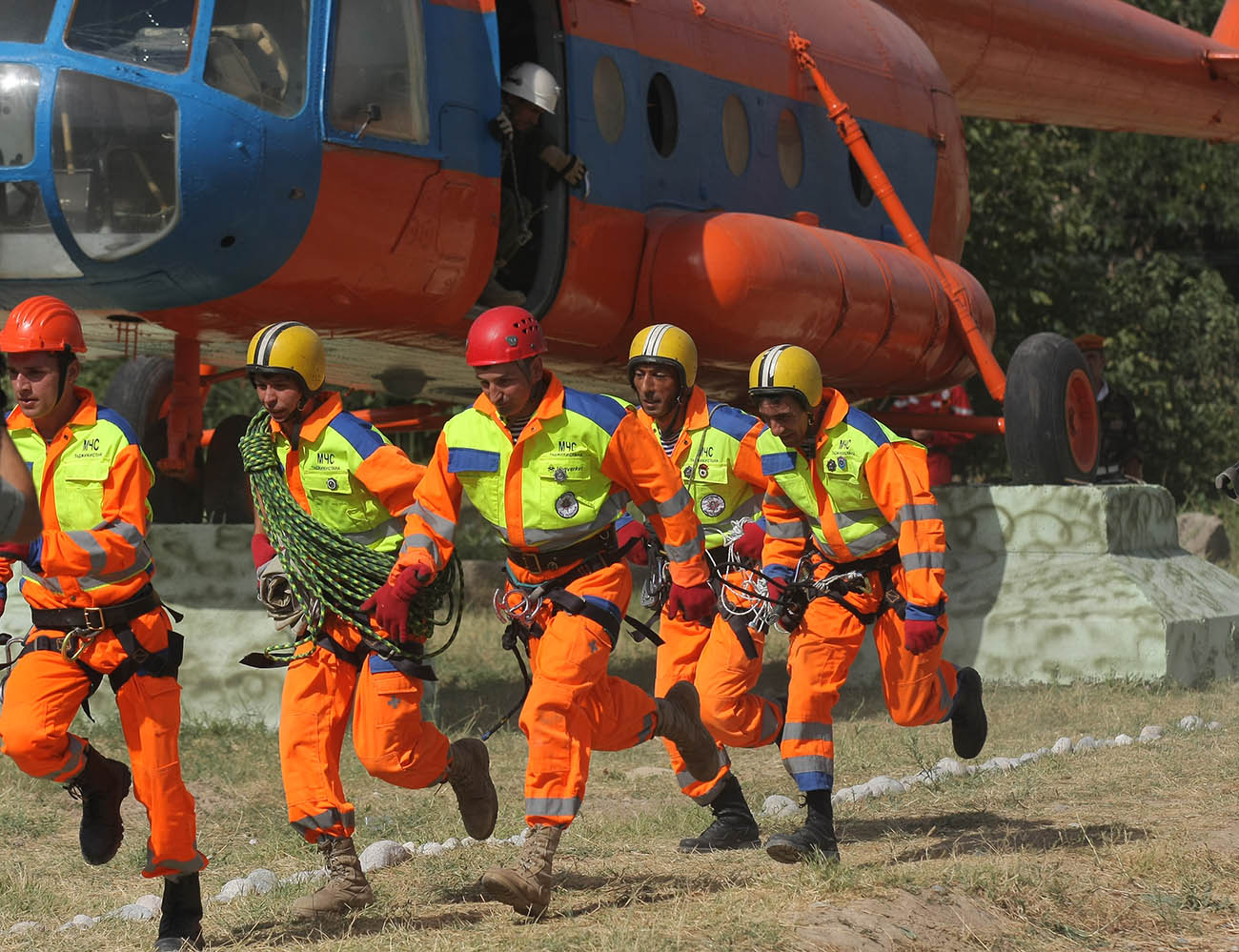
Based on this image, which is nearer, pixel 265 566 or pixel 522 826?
pixel 265 566

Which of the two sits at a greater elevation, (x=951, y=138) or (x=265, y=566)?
(x=951, y=138)

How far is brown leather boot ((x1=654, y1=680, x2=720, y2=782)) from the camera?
22.1 feet

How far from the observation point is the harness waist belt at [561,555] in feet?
19.9

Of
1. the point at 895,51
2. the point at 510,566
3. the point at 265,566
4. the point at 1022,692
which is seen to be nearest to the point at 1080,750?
the point at 1022,692

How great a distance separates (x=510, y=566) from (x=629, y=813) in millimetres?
2440

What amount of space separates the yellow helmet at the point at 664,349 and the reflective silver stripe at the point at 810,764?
6.01 feet

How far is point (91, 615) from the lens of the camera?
5.72 metres

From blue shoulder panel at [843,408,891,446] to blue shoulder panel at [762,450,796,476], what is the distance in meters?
0.28

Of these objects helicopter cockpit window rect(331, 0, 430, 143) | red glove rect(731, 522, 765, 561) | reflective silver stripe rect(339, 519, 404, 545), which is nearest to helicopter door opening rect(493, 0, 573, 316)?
helicopter cockpit window rect(331, 0, 430, 143)

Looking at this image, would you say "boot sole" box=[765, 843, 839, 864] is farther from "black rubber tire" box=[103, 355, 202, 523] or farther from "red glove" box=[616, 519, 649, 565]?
"black rubber tire" box=[103, 355, 202, 523]

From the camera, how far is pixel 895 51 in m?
13.0

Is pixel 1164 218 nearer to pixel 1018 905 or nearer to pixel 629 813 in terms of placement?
pixel 629 813

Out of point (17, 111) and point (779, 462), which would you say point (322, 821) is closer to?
point (779, 462)

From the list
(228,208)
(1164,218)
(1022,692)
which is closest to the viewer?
(228,208)
